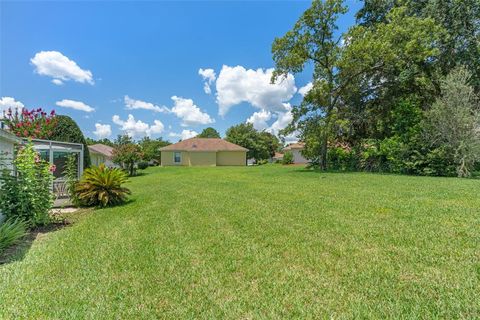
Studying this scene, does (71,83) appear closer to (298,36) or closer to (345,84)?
(298,36)

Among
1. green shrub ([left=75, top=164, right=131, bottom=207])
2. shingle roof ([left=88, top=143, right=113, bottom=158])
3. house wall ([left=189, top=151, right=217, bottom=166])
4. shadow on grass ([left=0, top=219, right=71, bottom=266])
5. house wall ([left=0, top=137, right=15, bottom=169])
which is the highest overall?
shingle roof ([left=88, top=143, right=113, bottom=158])

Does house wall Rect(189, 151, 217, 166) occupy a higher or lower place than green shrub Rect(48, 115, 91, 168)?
lower

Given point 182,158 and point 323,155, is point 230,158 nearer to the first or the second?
point 182,158

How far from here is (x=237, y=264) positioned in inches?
128

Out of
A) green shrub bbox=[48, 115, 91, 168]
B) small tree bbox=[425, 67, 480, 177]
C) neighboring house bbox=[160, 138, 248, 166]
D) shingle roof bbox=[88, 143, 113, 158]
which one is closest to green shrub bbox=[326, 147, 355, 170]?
small tree bbox=[425, 67, 480, 177]

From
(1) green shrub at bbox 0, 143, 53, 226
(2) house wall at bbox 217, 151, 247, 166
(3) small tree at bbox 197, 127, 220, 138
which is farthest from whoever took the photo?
(3) small tree at bbox 197, 127, 220, 138

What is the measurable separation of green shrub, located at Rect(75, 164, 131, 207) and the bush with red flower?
6010 millimetres

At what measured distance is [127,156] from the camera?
20.5 meters

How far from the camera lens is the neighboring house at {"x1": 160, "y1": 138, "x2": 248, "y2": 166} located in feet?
107

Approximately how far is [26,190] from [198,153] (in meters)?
27.9

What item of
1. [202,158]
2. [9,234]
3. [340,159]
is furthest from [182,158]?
[9,234]

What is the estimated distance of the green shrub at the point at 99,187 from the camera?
7453 millimetres

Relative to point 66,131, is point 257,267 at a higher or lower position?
lower

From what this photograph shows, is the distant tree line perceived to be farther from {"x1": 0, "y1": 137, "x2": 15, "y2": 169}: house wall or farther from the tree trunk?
{"x1": 0, "y1": 137, "x2": 15, "y2": 169}: house wall
